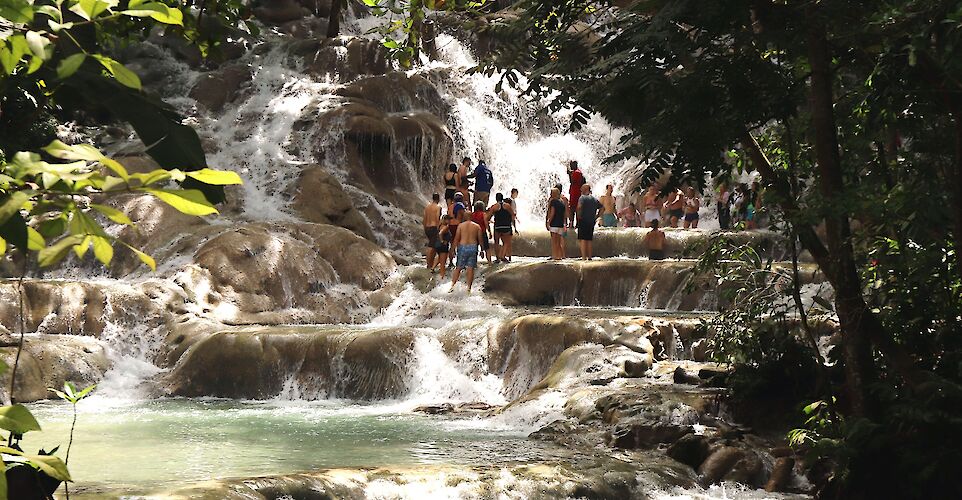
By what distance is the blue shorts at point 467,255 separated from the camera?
16719 millimetres

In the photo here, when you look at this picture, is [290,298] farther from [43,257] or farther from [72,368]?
[43,257]

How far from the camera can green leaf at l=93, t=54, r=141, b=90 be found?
123cm

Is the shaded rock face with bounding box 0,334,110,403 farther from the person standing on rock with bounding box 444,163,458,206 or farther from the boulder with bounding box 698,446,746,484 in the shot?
the boulder with bounding box 698,446,746,484

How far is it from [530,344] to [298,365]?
3.30 metres

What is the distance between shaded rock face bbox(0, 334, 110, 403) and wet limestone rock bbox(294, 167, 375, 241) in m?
7.33

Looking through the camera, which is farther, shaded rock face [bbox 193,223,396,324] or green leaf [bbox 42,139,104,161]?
shaded rock face [bbox 193,223,396,324]

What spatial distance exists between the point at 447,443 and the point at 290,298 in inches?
345

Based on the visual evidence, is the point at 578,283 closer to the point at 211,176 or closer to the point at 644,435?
the point at 644,435

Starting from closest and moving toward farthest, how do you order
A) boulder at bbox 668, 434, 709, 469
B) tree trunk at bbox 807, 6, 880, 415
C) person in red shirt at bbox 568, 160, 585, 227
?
tree trunk at bbox 807, 6, 880, 415, boulder at bbox 668, 434, 709, 469, person in red shirt at bbox 568, 160, 585, 227

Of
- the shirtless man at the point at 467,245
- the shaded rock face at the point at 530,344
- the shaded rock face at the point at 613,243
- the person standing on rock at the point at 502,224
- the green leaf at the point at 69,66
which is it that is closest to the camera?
the green leaf at the point at 69,66

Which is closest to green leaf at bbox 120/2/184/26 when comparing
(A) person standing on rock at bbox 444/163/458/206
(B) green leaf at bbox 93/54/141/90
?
(B) green leaf at bbox 93/54/141/90

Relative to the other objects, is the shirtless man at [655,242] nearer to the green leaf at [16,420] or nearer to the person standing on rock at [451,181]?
the person standing on rock at [451,181]

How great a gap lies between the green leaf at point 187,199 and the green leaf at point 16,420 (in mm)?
321

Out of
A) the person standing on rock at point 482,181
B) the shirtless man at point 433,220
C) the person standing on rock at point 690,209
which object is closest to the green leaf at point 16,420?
the shirtless man at point 433,220
